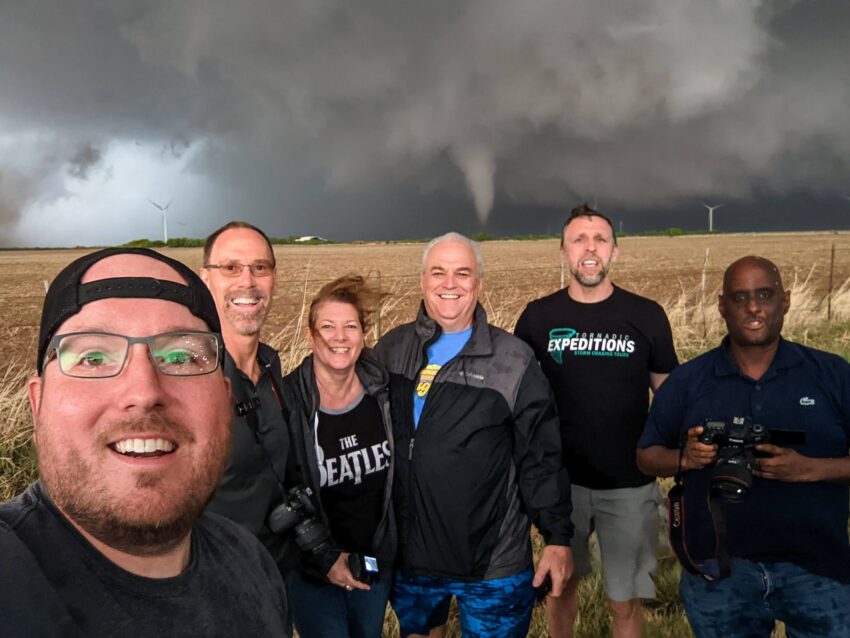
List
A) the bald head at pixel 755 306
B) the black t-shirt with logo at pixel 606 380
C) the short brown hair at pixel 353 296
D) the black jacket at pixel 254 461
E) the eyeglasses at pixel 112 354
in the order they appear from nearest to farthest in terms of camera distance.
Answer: the eyeglasses at pixel 112 354, the black jacket at pixel 254 461, the bald head at pixel 755 306, the short brown hair at pixel 353 296, the black t-shirt with logo at pixel 606 380

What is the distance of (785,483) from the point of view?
8.41 feet

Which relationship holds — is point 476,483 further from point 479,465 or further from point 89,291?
point 89,291

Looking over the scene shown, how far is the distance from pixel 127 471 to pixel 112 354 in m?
0.24

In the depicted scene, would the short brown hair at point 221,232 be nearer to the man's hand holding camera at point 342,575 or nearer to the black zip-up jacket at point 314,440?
the black zip-up jacket at point 314,440

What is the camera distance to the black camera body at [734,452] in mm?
2400

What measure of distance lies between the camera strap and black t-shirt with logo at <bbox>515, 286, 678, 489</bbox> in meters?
0.66

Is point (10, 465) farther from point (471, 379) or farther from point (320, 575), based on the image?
point (471, 379)

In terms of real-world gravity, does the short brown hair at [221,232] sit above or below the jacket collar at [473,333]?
above

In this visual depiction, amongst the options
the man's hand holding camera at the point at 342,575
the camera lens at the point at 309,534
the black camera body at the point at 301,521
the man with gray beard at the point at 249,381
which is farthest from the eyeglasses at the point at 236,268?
the man's hand holding camera at the point at 342,575

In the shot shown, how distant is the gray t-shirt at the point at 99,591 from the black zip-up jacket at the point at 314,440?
1291 mm

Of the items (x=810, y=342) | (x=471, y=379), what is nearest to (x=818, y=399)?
(x=471, y=379)

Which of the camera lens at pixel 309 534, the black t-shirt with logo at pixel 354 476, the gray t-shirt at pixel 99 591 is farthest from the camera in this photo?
the black t-shirt with logo at pixel 354 476

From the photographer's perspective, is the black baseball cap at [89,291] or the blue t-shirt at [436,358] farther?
the blue t-shirt at [436,358]

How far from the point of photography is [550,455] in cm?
290
